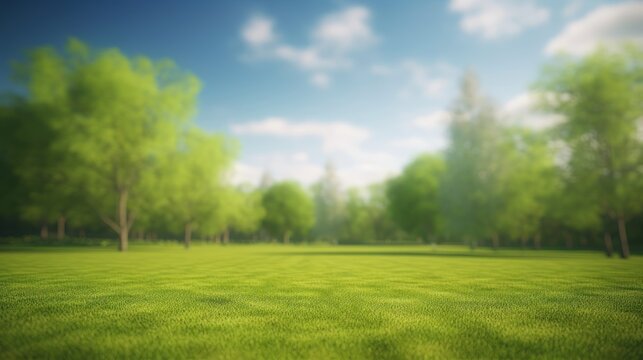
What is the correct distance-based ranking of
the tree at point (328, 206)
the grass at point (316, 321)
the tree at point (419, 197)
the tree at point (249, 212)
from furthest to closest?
the tree at point (328, 206) < the tree at point (249, 212) < the tree at point (419, 197) < the grass at point (316, 321)

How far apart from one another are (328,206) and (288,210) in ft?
42.0

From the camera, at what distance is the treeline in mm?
31078

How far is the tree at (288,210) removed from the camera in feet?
336

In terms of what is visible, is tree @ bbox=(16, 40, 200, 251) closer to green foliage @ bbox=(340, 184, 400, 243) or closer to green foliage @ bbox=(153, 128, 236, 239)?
green foliage @ bbox=(153, 128, 236, 239)

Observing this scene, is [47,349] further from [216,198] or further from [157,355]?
[216,198]

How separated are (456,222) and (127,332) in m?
42.9

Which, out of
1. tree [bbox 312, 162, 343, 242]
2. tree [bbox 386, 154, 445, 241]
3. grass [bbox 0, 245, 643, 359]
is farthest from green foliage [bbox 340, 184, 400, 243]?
grass [bbox 0, 245, 643, 359]

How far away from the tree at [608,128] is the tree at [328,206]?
77891 millimetres

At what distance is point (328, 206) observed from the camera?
108750 millimetres

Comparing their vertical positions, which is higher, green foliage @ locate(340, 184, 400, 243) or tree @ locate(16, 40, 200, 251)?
tree @ locate(16, 40, 200, 251)

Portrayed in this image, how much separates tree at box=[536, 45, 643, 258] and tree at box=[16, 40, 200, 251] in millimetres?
40531

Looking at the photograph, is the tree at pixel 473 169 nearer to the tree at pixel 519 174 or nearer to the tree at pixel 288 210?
the tree at pixel 519 174

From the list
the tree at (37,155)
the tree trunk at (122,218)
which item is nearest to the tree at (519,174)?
the tree trunk at (122,218)

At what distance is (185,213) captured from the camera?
55719 mm
